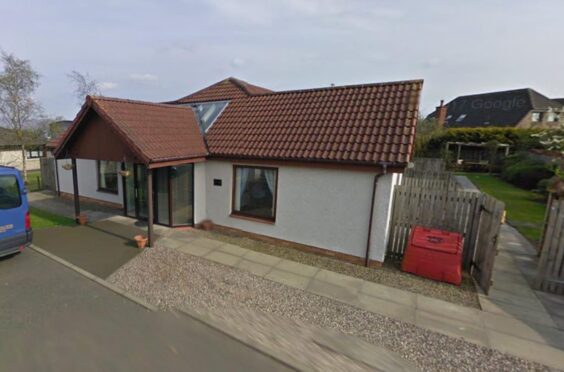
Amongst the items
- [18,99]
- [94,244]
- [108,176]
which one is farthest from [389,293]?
[18,99]

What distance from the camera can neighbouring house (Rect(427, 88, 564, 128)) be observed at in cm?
3162

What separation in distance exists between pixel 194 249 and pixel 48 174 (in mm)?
12771

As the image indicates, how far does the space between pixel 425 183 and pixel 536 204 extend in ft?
16.9

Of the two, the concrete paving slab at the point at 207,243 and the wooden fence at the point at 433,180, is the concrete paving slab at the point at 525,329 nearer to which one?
the concrete paving slab at the point at 207,243

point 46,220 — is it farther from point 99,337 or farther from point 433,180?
point 433,180

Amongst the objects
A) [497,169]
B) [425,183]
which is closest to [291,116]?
[425,183]

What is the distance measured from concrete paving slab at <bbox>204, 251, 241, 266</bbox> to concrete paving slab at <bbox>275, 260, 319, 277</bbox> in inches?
42.0

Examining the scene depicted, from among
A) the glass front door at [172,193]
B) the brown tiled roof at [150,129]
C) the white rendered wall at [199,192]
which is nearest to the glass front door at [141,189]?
the glass front door at [172,193]

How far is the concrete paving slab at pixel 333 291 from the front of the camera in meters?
5.14

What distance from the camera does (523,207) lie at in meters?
12.7

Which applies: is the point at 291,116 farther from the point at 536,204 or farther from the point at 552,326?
the point at 536,204

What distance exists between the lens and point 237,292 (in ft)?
17.0

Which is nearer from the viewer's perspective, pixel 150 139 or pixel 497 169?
pixel 150 139

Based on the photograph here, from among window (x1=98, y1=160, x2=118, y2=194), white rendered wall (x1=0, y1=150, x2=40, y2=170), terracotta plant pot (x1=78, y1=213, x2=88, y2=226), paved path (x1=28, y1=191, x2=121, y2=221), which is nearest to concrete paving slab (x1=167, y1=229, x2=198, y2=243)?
terracotta plant pot (x1=78, y1=213, x2=88, y2=226)
